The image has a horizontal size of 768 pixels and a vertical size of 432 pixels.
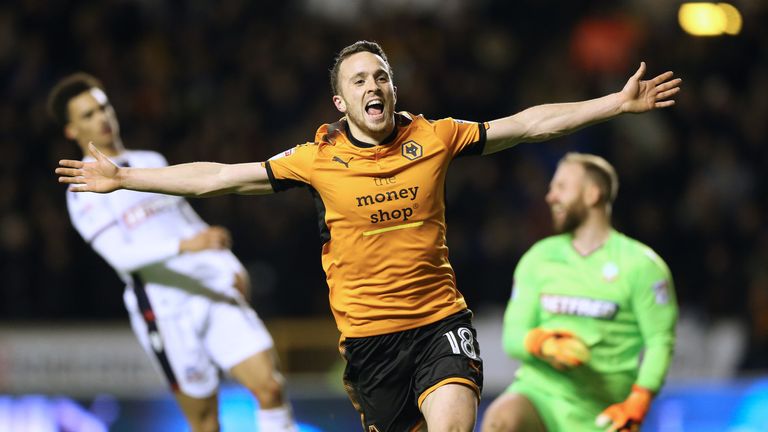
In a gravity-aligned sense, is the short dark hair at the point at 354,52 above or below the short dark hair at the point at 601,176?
above

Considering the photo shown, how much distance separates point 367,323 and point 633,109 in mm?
1469

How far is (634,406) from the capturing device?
6.05 m

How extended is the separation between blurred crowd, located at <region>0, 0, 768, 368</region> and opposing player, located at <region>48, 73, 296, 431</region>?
11.7ft

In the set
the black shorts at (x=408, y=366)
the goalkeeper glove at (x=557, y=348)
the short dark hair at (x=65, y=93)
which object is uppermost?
the short dark hair at (x=65, y=93)

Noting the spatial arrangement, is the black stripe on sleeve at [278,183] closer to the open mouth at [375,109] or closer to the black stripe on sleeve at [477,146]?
the open mouth at [375,109]

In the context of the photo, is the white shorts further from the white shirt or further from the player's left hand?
the player's left hand

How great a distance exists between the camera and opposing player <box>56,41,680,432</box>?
17.3ft

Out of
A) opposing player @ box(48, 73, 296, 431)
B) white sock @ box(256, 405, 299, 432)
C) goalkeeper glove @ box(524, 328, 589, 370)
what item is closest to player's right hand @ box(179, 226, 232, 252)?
opposing player @ box(48, 73, 296, 431)

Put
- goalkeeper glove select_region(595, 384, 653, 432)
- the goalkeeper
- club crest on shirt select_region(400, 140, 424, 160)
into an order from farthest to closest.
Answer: the goalkeeper, goalkeeper glove select_region(595, 384, 653, 432), club crest on shirt select_region(400, 140, 424, 160)

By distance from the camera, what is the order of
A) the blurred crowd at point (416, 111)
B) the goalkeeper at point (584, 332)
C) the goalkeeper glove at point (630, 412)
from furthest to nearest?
the blurred crowd at point (416, 111) → the goalkeeper at point (584, 332) → the goalkeeper glove at point (630, 412)

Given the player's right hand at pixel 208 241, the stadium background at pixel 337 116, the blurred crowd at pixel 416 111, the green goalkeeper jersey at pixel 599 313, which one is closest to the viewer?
the green goalkeeper jersey at pixel 599 313

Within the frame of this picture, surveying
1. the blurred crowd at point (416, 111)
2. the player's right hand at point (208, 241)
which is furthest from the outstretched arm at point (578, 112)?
the blurred crowd at point (416, 111)

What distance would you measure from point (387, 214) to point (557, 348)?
1379 millimetres

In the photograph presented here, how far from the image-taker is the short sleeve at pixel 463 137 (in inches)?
212
